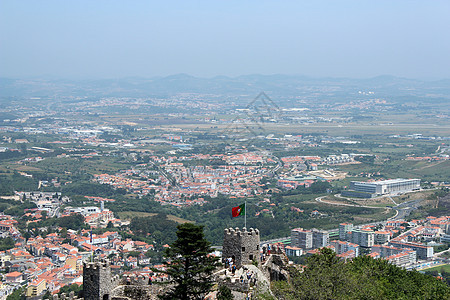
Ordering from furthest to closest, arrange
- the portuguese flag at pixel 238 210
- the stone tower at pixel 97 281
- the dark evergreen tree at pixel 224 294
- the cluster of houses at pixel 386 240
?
the cluster of houses at pixel 386 240 → the portuguese flag at pixel 238 210 → the stone tower at pixel 97 281 → the dark evergreen tree at pixel 224 294

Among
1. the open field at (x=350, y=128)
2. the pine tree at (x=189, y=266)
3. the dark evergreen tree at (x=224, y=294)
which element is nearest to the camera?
the dark evergreen tree at (x=224, y=294)

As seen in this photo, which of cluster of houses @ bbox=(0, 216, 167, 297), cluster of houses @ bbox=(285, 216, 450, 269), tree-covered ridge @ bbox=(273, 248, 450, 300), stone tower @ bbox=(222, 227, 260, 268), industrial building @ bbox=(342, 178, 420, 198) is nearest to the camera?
tree-covered ridge @ bbox=(273, 248, 450, 300)

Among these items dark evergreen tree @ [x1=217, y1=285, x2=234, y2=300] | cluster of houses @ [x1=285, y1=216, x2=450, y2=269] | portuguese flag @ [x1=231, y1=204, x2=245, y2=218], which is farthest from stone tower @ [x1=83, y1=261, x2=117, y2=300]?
cluster of houses @ [x1=285, y1=216, x2=450, y2=269]

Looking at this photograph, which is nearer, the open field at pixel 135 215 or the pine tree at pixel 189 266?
the pine tree at pixel 189 266

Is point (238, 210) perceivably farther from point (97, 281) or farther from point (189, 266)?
point (97, 281)

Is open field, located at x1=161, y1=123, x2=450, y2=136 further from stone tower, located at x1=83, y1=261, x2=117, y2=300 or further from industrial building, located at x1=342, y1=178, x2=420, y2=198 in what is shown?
stone tower, located at x1=83, y1=261, x2=117, y2=300

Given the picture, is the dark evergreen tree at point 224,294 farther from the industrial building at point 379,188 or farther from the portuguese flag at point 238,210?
the industrial building at point 379,188

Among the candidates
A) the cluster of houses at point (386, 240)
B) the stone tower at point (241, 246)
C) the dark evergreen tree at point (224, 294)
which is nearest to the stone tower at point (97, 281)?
the dark evergreen tree at point (224, 294)

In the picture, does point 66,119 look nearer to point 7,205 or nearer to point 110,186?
point 110,186
